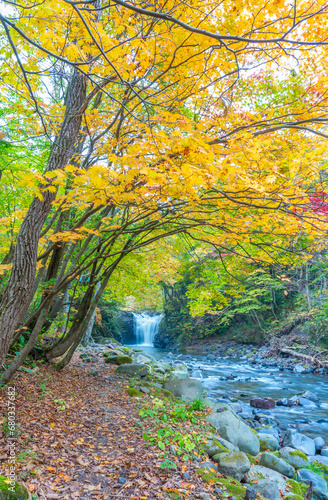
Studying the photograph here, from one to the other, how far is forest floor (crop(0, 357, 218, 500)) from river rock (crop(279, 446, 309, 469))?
89.4 inches

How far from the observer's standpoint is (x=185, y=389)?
6.16m

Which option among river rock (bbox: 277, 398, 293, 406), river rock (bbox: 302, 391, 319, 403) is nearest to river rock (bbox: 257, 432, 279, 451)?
river rock (bbox: 277, 398, 293, 406)

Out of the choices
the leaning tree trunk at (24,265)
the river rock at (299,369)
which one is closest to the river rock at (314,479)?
the leaning tree trunk at (24,265)

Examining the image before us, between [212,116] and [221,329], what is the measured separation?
18478mm

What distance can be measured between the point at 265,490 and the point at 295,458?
174cm

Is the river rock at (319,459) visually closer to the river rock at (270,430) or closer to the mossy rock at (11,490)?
the river rock at (270,430)

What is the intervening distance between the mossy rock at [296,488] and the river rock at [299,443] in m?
1.65

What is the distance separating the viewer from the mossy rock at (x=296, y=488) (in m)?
3.36

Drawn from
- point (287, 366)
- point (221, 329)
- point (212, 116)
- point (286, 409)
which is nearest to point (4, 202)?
point (212, 116)

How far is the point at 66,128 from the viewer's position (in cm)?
364

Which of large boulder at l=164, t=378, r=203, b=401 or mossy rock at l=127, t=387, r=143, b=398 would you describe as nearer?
mossy rock at l=127, t=387, r=143, b=398

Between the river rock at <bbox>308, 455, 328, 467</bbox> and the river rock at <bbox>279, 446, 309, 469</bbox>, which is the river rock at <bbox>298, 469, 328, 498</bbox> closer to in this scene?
the river rock at <bbox>279, 446, 309, 469</bbox>

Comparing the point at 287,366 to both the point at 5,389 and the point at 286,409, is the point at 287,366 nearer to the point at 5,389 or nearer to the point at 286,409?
the point at 286,409

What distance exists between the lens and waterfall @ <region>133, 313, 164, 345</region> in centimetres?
2705
